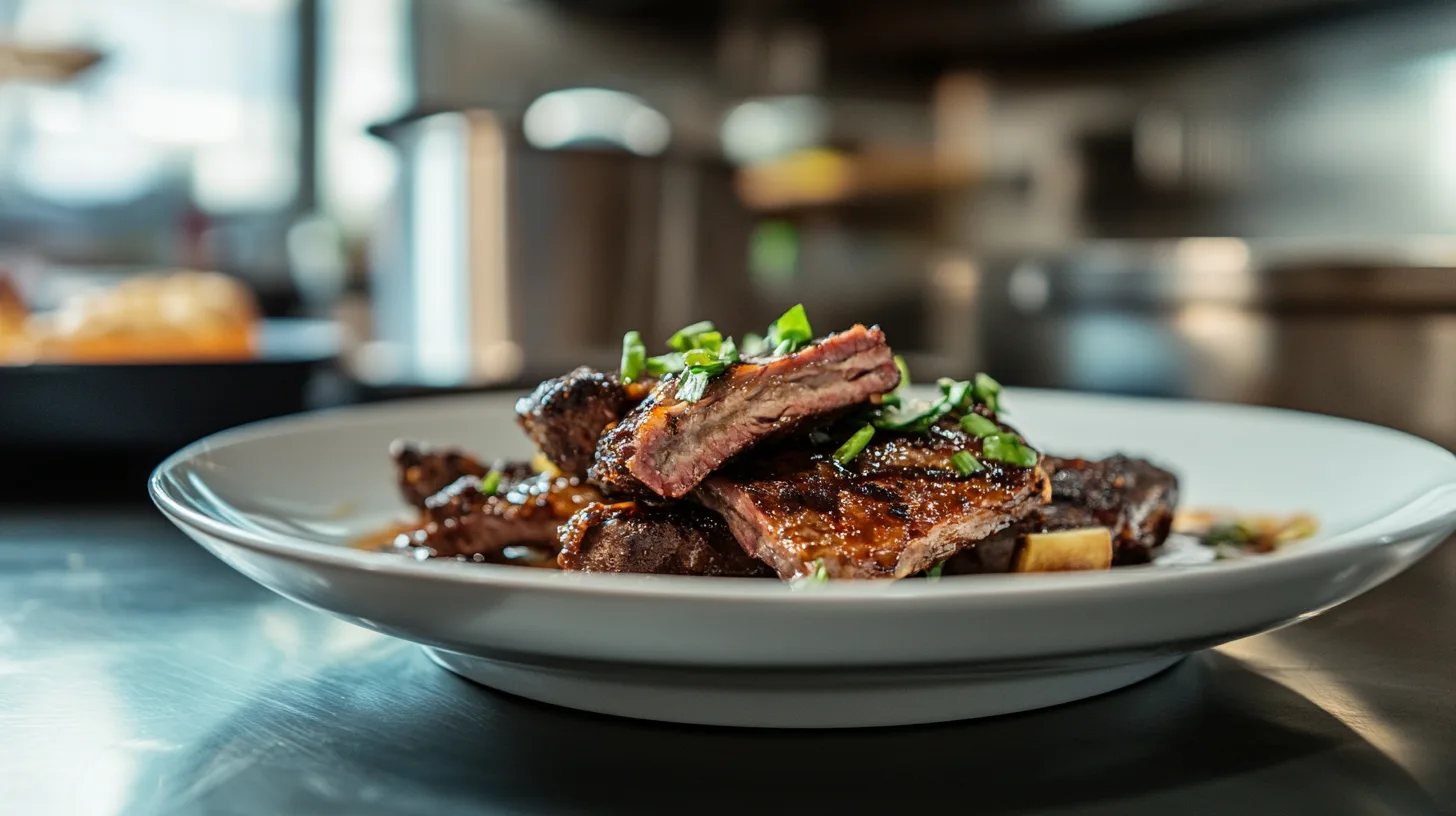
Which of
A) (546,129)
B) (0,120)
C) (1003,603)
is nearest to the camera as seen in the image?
(1003,603)

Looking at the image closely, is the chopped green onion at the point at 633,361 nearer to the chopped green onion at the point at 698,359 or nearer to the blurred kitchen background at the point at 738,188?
the chopped green onion at the point at 698,359

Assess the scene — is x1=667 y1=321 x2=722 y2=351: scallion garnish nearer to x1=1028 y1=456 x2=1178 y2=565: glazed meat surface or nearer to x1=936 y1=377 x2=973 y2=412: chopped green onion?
x1=936 y1=377 x2=973 y2=412: chopped green onion

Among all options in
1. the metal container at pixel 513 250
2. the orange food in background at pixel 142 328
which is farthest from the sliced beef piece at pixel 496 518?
the metal container at pixel 513 250

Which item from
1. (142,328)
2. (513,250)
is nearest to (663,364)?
(142,328)

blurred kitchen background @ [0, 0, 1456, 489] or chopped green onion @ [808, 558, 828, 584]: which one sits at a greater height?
A: blurred kitchen background @ [0, 0, 1456, 489]

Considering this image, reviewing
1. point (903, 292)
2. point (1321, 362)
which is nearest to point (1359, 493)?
point (1321, 362)

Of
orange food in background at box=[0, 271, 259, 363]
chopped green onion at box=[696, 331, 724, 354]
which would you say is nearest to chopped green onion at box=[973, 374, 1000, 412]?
chopped green onion at box=[696, 331, 724, 354]

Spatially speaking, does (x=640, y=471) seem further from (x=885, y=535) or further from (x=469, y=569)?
(x=469, y=569)
